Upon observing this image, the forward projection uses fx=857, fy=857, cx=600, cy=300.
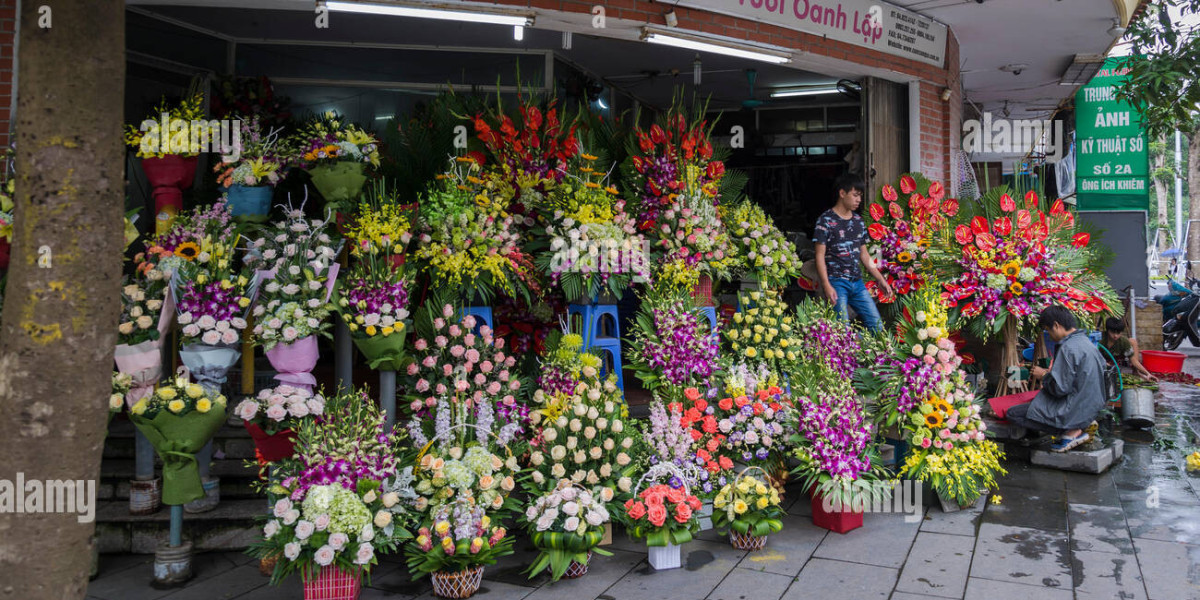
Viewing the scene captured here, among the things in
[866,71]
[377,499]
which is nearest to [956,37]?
[866,71]

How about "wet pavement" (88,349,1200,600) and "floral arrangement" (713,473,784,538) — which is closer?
"wet pavement" (88,349,1200,600)

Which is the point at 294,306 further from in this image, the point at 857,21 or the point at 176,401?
the point at 857,21

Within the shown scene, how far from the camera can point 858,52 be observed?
26.0 feet

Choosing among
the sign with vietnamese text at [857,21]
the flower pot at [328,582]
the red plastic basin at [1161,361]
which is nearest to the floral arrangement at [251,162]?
the flower pot at [328,582]

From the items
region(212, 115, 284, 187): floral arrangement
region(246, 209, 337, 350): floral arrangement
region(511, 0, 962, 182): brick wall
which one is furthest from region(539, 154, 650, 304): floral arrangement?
region(212, 115, 284, 187): floral arrangement

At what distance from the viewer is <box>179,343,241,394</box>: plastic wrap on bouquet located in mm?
4363

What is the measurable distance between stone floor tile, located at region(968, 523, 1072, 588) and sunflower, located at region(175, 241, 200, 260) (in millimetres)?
4305

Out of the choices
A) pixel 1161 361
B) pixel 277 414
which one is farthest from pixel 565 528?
pixel 1161 361

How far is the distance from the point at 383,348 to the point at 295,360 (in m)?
0.45

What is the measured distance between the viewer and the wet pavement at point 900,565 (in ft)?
13.4

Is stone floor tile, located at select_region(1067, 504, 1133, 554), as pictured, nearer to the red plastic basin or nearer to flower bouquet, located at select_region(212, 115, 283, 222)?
flower bouquet, located at select_region(212, 115, 283, 222)

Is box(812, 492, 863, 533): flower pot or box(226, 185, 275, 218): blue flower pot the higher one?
box(226, 185, 275, 218): blue flower pot

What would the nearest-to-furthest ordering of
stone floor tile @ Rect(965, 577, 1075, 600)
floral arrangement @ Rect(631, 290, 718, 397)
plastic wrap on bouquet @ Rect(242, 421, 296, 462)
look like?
stone floor tile @ Rect(965, 577, 1075, 600), plastic wrap on bouquet @ Rect(242, 421, 296, 462), floral arrangement @ Rect(631, 290, 718, 397)

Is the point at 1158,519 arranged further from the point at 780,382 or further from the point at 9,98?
the point at 9,98
